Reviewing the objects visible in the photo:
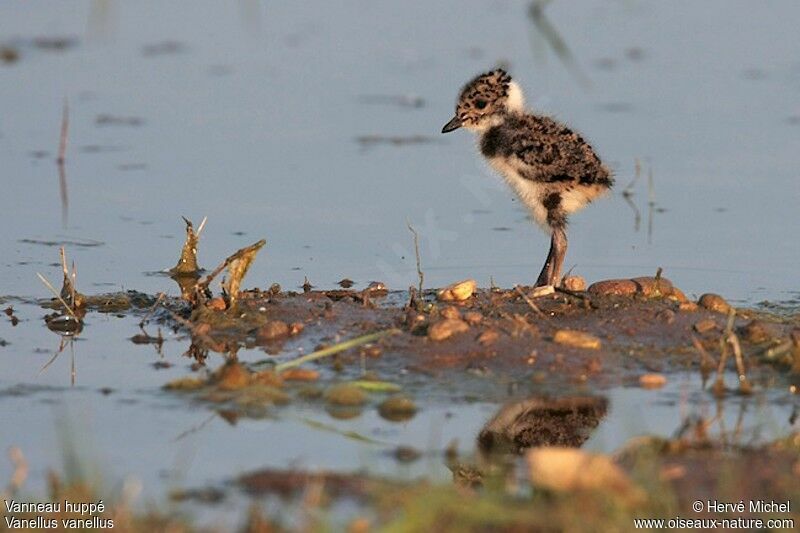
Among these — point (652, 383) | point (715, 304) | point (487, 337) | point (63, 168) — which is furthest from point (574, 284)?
point (63, 168)

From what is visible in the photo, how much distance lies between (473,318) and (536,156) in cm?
100

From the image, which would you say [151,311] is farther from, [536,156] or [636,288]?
[636,288]

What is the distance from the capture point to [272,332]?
6.75 m

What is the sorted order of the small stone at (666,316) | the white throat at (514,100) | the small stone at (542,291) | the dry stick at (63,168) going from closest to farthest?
the small stone at (666,316) < the small stone at (542,291) < the white throat at (514,100) < the dry stick at (63,168)

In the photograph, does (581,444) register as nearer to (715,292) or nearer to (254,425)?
(254,425)

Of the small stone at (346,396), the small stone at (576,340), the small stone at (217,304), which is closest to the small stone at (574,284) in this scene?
the small stone at (576,340)

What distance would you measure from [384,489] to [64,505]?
883 millimetres

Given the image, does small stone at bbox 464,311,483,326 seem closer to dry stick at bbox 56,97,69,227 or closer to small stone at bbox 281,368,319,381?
small stone at bbox 281,368,319,381

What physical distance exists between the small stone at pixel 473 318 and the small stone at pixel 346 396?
0.80 meters

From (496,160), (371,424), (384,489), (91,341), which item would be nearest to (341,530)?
(384,489)

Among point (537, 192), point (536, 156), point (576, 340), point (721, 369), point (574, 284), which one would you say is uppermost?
point (536, 156)

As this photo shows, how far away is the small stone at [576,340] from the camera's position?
20.9ft

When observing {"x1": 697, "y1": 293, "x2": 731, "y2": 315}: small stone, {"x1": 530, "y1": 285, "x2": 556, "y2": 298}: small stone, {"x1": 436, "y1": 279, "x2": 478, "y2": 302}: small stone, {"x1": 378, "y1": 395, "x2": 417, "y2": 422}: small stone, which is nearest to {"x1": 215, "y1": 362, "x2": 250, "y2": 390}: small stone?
Answer: {"x1": 378, "y1": 395, "x2": 417, "y2": 422}: small stone

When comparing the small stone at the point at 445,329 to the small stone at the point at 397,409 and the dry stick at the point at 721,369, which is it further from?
the dry stick at the point at 721,369
